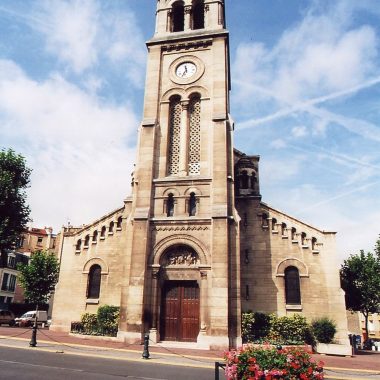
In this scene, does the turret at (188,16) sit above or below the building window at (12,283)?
above

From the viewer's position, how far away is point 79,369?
41.7 feet

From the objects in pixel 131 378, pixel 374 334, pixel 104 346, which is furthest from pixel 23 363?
pixel 374 334

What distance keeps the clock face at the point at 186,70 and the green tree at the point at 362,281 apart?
22.3 metres

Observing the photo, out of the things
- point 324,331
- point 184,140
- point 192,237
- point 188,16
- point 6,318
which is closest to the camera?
point 324,331

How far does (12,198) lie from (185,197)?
48.4 feet

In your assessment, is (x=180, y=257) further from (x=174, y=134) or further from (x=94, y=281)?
(x=174, y=134)

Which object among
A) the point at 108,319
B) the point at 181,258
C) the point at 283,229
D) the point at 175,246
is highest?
the point at 283,229

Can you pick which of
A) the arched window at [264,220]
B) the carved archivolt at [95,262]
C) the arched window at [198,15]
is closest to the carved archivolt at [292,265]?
the arched window at [264,220]

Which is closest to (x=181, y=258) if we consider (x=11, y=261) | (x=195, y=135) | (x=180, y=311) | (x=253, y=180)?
(x=180, y=311)

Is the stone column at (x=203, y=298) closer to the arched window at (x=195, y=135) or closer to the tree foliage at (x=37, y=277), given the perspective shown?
the arched window at (x=195, y=135)

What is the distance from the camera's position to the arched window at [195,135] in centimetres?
2617

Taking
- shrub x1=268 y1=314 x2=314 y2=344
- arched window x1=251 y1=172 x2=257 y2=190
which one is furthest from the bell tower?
arched window x1=251 y1=172 x2=257 y2=190

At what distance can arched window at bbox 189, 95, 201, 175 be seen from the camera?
85.9 ft

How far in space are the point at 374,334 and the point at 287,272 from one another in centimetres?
4710
